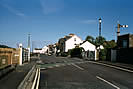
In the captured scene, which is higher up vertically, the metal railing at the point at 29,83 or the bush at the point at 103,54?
the bush at the point at 103,54

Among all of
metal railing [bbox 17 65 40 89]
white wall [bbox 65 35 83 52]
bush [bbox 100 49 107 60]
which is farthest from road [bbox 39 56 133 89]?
white wall [bbox 65 35 83 52]

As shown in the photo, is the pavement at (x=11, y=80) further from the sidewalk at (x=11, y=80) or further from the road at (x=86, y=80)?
the road at (x=86, y=80)

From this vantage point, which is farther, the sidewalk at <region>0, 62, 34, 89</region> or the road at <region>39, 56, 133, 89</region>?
the road at <region>39, 56, 133, 89</region>

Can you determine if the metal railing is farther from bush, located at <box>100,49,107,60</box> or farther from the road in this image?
bush, located at <box>100,49,107,60</box>

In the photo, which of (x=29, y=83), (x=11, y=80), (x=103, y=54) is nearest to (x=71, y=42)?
(x=103, y=54)

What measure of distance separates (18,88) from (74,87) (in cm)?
280

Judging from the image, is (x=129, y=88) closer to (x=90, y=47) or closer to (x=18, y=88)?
(x=18, y=88)

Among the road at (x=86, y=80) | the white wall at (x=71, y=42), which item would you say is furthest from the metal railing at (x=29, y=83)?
the white wall at (x=71, y=42)

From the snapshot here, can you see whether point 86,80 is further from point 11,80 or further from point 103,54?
point 103,54

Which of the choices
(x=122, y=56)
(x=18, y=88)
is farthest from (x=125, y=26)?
(x=18, y=88)

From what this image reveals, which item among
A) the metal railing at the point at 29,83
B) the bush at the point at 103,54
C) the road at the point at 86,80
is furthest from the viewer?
the bush at the point at 103,54

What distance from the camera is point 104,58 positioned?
30922mm

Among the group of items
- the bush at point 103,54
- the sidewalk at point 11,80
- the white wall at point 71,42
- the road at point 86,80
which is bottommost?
the road at point 86,80

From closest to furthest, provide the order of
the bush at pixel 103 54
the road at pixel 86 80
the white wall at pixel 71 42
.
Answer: the road at pixel 86 80, the bush at pixel 103 54, the white wall at pixel 71 42
